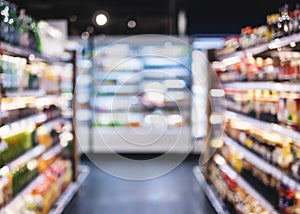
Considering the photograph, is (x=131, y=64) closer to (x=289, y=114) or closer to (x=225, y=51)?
(x=225, y=51)

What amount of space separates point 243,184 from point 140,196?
187 centimetres

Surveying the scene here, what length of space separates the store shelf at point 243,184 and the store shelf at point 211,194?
0.35 metres

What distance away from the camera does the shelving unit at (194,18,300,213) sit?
3.83 meters

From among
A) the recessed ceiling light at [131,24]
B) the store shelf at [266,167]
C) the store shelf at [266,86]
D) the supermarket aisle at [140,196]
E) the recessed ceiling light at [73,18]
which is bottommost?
the supermarket aisle at [140,196]

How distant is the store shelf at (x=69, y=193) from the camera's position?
5798mm

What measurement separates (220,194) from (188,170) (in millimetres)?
2268

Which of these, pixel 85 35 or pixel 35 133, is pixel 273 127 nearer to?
pixel 35 133

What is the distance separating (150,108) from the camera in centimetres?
1056

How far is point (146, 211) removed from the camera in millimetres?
5898

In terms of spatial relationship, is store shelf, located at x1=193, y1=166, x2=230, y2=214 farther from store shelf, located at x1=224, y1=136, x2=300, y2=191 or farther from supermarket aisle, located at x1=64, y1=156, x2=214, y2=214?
store shelf, located at x1=224, y1=136, x2=300, y2=191

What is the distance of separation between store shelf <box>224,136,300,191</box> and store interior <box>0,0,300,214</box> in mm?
17

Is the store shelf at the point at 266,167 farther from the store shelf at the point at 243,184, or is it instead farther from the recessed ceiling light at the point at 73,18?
the recessed ceiling light at the point at 73,18

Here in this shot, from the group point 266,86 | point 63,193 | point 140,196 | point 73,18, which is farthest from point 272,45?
point 73,18

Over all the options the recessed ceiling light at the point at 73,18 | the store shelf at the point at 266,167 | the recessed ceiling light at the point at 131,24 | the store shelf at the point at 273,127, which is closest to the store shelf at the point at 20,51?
the store shelf at the point at 273,127
